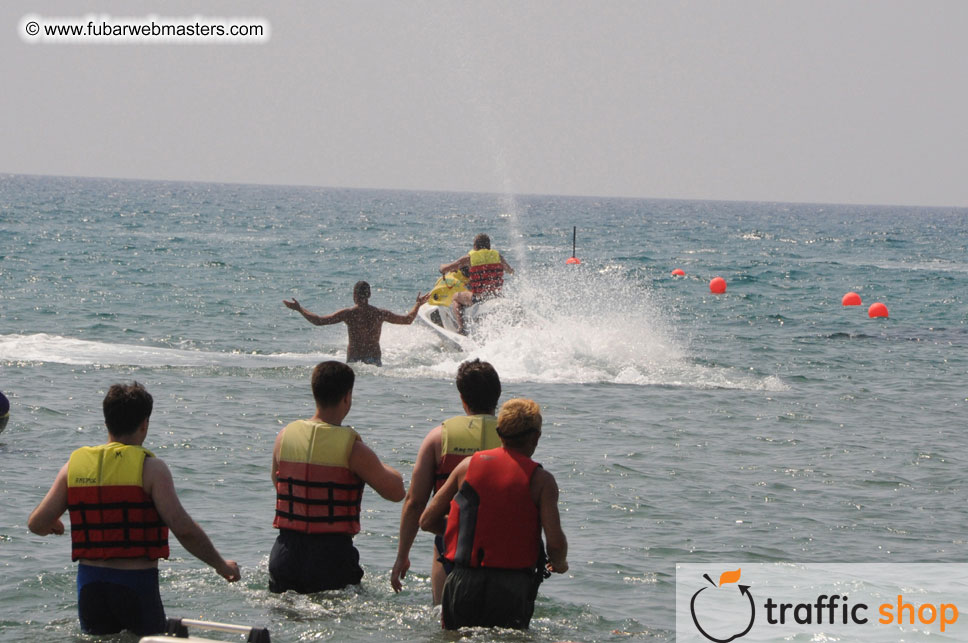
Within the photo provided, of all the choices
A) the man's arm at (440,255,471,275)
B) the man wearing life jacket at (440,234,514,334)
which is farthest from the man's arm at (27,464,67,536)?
the man's arm at (440,255,471,275)

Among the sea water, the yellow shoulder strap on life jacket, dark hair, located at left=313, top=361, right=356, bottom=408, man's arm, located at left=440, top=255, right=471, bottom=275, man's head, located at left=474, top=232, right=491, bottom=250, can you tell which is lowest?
the sea water

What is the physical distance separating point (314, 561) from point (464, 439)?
100cm

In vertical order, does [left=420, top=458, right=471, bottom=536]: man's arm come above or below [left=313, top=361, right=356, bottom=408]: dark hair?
below

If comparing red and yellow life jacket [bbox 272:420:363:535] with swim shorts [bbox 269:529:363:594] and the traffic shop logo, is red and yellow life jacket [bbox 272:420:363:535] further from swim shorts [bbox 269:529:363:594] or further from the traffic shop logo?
the traffic shop logo

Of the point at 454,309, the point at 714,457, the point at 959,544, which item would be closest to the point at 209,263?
the point at 454,309

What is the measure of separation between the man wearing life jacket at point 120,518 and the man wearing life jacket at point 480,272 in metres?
11.8

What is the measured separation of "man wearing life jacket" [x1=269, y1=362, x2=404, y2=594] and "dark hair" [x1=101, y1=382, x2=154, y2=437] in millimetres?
889

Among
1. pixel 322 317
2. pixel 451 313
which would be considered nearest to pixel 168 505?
pixel 322 317

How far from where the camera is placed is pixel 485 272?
17000mm

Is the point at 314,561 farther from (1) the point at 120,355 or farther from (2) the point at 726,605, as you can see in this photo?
(1) the point at 120,355

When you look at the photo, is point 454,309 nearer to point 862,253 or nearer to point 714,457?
point 714,457

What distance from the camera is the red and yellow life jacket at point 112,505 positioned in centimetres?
484

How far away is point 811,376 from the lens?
59.1 ft

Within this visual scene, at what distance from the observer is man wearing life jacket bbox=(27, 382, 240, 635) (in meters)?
4.84
